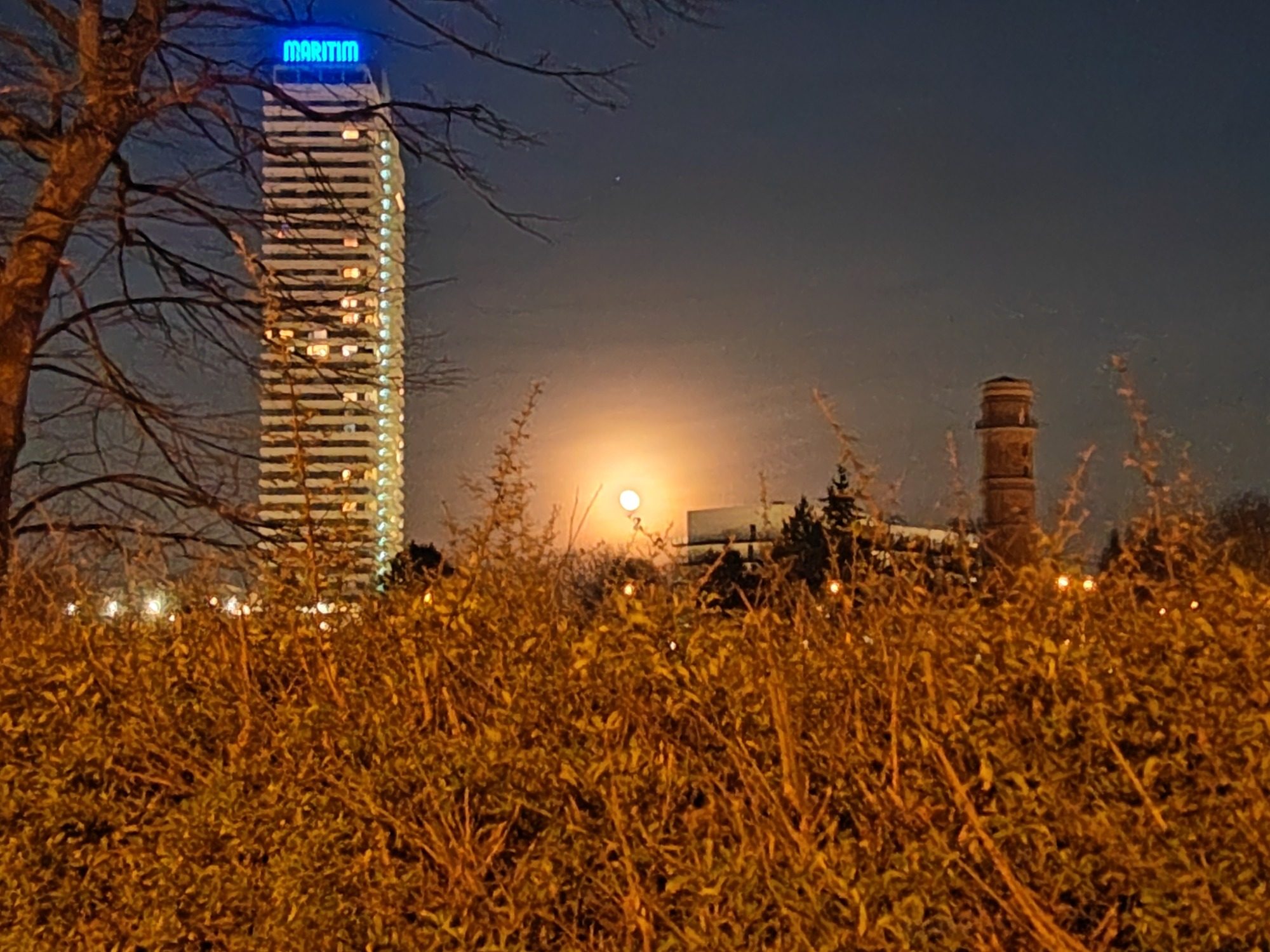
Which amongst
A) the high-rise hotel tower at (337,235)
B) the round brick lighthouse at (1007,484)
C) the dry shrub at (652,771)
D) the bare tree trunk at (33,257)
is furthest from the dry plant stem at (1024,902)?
the bare tree trunk at (33,257)

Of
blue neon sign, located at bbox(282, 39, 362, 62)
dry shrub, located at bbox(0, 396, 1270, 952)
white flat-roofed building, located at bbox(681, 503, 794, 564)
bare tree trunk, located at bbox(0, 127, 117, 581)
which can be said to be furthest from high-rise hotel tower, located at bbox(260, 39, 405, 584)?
dry shrub, located at bbox(0, 396, 1270, 952)

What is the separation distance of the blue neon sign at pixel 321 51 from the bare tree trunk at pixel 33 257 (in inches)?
46.8

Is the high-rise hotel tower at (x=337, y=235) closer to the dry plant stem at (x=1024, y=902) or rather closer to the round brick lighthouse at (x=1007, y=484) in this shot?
the round brick lighthouse at (x=1007, y=484)

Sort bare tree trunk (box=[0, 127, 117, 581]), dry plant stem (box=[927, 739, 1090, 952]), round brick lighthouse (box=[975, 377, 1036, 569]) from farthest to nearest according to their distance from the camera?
bare tree trunk (box=[0, 127, 117, 581])
round brick lighthouse (box=[975, 377, 1036, 569])
dry plant stem (box=[927, 739, 1090, 952])

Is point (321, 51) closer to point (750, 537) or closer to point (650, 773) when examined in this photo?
point (750, 537)

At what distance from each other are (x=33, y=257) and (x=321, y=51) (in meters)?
2.07

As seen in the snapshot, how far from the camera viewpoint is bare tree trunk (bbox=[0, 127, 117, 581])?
26.2 feet

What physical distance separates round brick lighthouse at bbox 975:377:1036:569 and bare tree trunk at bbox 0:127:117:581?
5193 mm

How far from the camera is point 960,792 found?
2598 mm

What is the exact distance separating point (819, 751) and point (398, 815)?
1026 millimetres

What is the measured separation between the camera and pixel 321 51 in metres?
8.36

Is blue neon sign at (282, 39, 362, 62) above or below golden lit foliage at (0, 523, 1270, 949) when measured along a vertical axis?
above

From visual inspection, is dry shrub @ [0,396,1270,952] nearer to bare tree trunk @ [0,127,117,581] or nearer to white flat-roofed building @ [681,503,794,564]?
white flat-roofed building @ [681,503,794,564]

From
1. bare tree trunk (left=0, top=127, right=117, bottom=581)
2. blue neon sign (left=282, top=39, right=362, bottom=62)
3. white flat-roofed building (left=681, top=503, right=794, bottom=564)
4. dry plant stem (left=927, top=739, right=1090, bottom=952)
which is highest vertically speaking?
blue neon sign (left=282, top=39, right=362, bottom=62)
